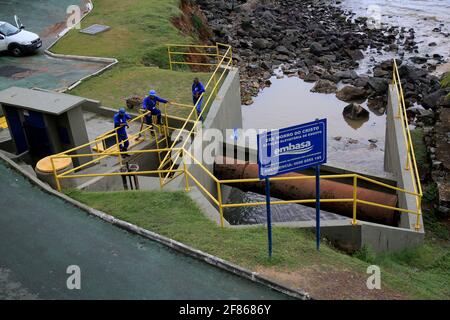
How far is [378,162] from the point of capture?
22562mm

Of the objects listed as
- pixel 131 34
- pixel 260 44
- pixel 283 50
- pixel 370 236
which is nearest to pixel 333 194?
pixel 370 236

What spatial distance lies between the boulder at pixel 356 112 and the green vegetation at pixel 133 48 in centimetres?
944

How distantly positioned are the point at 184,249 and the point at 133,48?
17.6 m

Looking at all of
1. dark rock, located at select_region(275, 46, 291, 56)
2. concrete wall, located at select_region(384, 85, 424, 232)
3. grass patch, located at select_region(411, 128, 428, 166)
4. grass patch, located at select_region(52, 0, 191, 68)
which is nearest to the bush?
concrete wall, located at select_region(384, 85, 424, 232)

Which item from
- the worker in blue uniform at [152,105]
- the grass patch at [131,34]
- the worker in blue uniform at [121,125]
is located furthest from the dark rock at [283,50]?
the worker in blue uniform at [121,125]

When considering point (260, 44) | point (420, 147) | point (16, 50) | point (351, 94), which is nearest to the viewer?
point (420, 147)

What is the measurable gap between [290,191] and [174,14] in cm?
A: 2010

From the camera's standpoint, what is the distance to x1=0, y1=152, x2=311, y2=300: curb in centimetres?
830

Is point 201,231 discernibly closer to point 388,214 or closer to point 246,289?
point 246,289

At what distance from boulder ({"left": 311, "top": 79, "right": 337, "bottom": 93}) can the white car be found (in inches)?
623

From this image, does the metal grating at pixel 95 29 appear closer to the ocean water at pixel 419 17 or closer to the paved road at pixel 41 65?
the paved road at pixel 41 65

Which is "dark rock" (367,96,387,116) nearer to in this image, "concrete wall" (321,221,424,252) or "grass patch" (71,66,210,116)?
"grass patch" (71,66,210,116)

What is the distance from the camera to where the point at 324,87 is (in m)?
30.2

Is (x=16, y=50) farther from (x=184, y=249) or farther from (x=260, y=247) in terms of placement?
(x=260, y=247)
